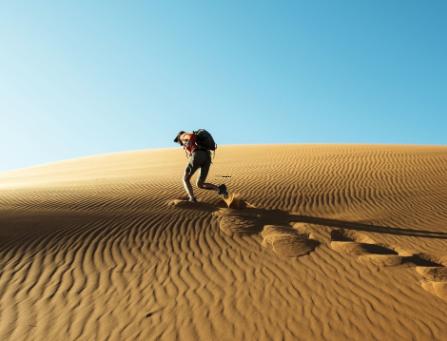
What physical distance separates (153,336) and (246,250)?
292cm

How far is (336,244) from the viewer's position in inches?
288

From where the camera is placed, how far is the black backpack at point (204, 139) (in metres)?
9.91

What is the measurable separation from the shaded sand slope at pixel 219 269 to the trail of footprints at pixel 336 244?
0.11ft

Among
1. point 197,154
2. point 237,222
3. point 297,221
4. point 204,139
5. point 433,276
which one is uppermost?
point 204,139

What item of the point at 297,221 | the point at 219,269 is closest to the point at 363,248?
the point at 297,221

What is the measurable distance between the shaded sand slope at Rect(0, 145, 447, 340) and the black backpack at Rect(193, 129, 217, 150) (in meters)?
1.47

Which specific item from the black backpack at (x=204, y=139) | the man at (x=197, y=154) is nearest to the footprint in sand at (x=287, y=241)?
the man at (x=197, y=154)

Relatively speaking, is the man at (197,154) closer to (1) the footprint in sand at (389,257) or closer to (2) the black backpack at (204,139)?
(2) the black backpack at (204,139)

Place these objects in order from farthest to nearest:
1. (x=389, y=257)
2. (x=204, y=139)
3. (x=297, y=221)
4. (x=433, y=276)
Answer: (x=204, y=139)
(x=297, y=221)
(x=389, y=257)
(x=433, y=276)

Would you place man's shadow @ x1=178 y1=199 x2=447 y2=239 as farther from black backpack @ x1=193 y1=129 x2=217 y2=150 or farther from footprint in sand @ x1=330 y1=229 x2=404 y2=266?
Result: black backpack @ x1=193 y1=129 x2=217 y2=150

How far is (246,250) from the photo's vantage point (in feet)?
23.1

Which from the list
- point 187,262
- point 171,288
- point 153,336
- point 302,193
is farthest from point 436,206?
point 153,336

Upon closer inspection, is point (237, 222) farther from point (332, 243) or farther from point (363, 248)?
point (363, 248)

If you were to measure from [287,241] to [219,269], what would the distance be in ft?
5.37
